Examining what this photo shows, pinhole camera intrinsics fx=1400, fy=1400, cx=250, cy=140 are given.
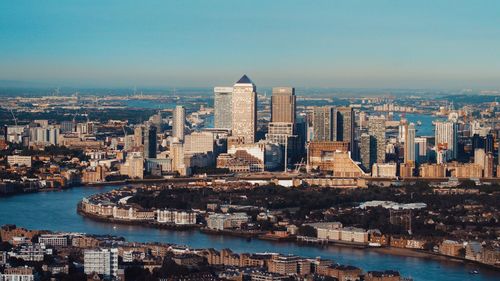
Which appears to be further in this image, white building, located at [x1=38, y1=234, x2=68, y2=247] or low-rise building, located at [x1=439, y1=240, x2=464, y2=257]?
low-rise building, located at [x1=439, y1=240, x2=464, y2=257]

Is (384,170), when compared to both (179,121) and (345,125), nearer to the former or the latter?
(345,125)

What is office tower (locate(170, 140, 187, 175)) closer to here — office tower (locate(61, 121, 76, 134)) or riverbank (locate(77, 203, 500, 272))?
riverbank (locate(77, 203, 500, 272))

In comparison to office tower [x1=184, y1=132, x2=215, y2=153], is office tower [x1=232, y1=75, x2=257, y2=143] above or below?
above

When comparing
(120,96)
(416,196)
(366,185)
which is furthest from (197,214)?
(120,96)

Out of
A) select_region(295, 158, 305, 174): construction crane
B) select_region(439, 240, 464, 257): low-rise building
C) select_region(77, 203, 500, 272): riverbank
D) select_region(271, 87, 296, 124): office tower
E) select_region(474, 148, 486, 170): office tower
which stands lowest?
select_region(295, 158, 305, 174): construction crane

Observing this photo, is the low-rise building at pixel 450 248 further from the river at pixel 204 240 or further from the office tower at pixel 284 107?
the office tower at pixel 284 107

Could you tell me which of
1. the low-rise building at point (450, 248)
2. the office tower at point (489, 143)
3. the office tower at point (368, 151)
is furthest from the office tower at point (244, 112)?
the low-rise building at point (450, 248)

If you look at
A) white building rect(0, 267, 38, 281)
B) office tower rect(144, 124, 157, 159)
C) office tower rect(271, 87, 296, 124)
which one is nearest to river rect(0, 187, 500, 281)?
white building rect(0, 267, 38, 281)

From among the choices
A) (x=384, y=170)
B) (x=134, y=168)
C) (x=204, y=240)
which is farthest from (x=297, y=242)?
(x=134, y=168)
